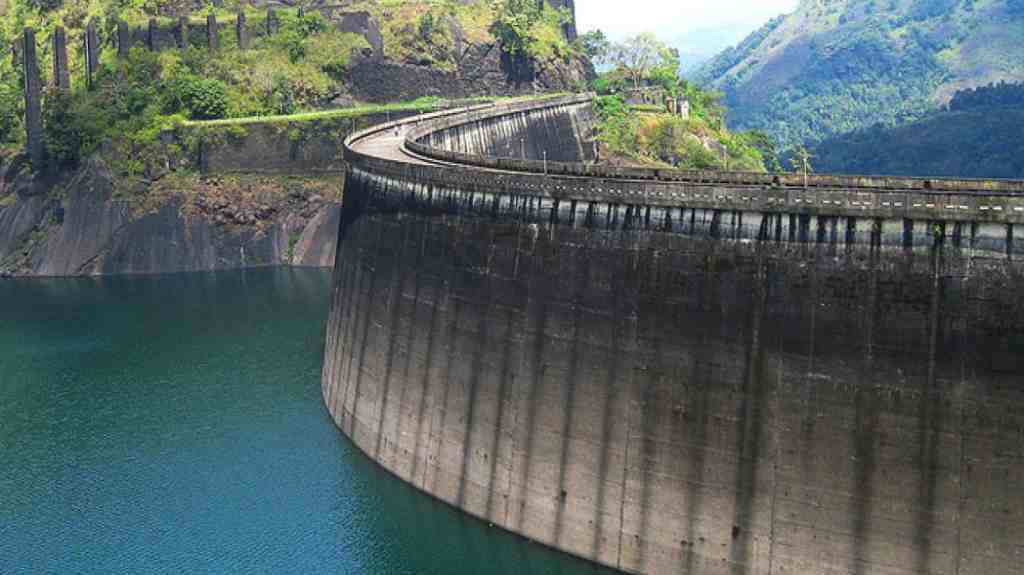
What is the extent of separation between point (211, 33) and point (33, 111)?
24.7 metres

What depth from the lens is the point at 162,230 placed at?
122562 millimetres

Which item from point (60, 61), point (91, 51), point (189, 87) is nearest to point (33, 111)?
point (60, 61)

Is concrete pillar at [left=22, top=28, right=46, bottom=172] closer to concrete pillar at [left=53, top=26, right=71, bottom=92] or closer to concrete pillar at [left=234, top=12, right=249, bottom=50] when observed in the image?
concrete pillar at [left=53, top=26, right=71, bottom=92]

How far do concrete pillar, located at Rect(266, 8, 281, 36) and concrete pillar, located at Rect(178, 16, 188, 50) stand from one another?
1008 cm

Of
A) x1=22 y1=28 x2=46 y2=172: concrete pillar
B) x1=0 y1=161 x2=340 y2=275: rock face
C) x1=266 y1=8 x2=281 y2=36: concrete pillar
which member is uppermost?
x1=266 y1=8 x2=281 y2=36: concrete pillar

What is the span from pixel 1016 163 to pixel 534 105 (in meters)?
105

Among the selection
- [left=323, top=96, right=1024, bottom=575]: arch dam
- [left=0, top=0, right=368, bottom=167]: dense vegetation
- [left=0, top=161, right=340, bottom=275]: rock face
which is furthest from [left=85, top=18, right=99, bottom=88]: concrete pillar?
[left=323, top=96, right=1024, bottom=575]: arch dam

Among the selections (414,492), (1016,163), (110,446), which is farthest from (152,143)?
(1016,163)

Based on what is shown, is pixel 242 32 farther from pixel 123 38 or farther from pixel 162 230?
pixel 162 230

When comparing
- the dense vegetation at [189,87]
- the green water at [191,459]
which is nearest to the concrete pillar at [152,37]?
the dense vegetation at [189,87]

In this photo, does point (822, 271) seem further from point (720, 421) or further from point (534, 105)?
point (534, 105)

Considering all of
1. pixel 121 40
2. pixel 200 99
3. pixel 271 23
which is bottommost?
pixel 200 99

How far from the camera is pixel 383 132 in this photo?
9969 centimetres

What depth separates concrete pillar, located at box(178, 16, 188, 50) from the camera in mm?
142000
